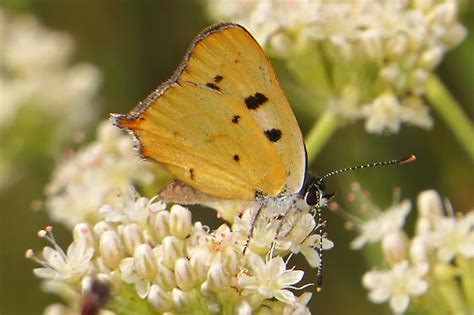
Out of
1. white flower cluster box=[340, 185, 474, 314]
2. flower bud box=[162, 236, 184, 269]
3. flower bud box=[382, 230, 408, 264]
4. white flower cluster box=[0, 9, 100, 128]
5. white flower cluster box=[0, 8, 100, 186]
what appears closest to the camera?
flower bud box=[162, 236, 184, 269]

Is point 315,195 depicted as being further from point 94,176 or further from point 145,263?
point 94,176

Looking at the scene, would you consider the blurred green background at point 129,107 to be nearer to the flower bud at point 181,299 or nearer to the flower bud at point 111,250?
the flower bud at point 111,250

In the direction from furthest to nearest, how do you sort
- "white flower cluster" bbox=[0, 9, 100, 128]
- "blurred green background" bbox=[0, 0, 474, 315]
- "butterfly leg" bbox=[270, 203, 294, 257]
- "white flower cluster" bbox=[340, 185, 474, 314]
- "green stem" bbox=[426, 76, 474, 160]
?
"white flower cluster" bbox=[0, 9, 100, 128], "blurred green background" bbox=[0, 0, 474, 315], "green stem" bbox=[426, 76, 474, 160], "white flower cluster" bbox=[340, 185, 474, 314], "butterfly leg" bbox=[270, 203, 294, 257]

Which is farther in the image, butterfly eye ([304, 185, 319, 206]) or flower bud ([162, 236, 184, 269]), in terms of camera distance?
butterfly eye ([304, 185, 319, 206])

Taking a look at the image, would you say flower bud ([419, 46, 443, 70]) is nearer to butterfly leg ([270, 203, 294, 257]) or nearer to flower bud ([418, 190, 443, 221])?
flower bud ([418, 190, 443, 221])

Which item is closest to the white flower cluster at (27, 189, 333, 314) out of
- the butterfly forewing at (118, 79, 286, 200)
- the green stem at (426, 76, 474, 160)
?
the butterfly forewing at (118, 79, 286, 200)

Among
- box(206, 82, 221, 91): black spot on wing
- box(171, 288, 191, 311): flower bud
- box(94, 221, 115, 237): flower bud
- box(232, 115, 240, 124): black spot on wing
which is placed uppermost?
box(206, 82, 221, 91): black spot on wing

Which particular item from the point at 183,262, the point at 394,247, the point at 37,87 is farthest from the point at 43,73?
the point at 183,262
